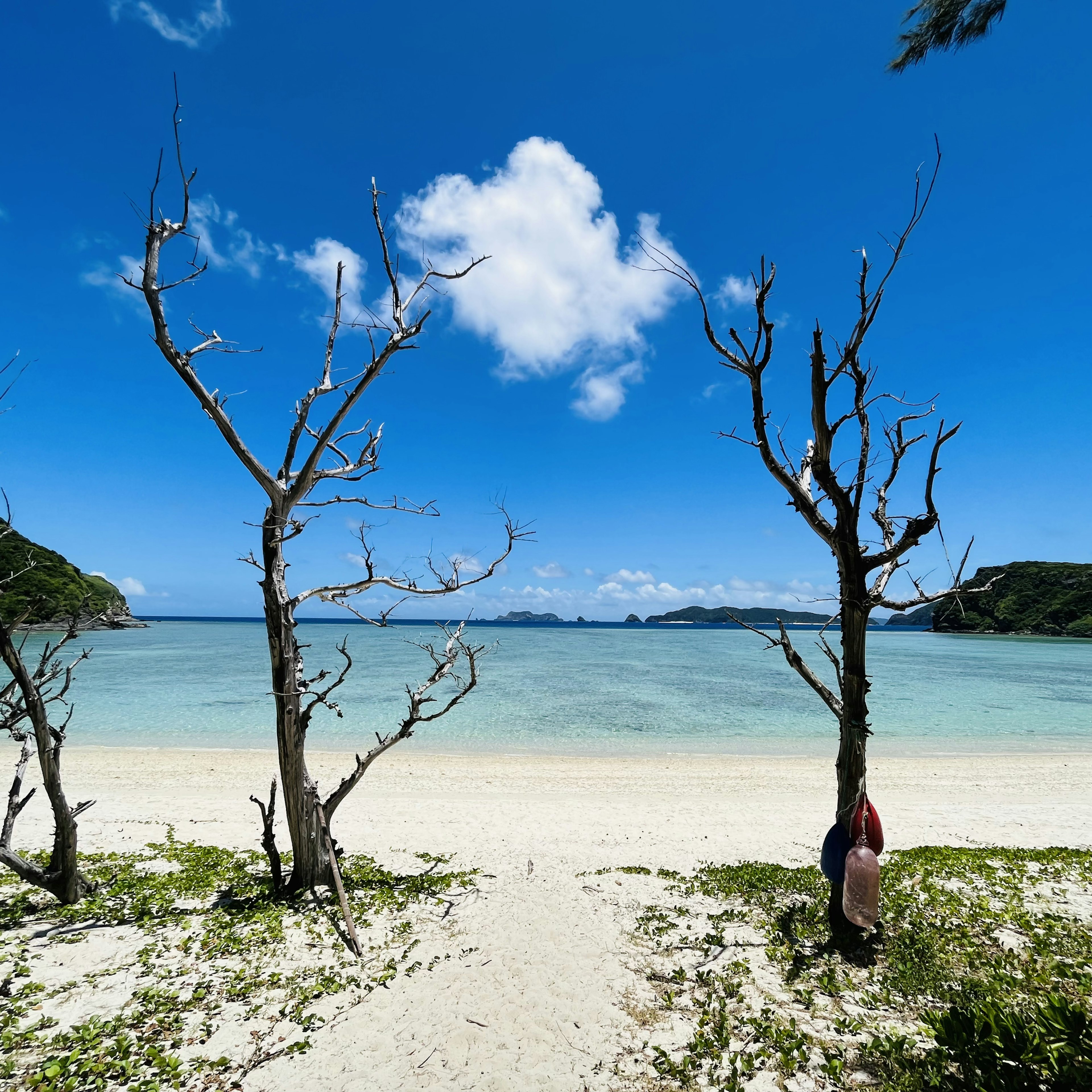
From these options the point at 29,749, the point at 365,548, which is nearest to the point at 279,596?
the point at 365,548

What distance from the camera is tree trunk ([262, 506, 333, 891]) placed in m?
6.00

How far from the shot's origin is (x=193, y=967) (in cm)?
505

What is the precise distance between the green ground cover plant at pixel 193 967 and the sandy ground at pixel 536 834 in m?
0.37

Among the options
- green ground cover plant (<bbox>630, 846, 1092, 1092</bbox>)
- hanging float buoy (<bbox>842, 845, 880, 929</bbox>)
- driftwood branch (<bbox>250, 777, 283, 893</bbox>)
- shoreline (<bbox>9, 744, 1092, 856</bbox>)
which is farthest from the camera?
shoreline (<bbox>9, 744, 1092, 856</bbox>)

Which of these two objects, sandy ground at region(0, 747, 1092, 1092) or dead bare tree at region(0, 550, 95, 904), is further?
dead bare tree at region(0, 550, 95, 904)

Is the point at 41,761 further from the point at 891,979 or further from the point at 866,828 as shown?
the point at 891,979

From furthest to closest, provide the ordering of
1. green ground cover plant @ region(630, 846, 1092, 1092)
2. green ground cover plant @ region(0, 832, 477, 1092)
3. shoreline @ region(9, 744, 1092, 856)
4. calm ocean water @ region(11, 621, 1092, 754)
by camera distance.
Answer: calm ocean water @ region(11, 621, 1092, 754) → shoreline @ region(9, 744, 1092, 856) → green ground cover plant @ region(0, 832, 477, 1092) → green ground cover plant @ region(630, 846, 1092, 1092)

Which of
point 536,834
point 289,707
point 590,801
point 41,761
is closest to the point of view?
point 41,761

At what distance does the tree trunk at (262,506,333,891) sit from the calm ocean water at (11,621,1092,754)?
1545mm

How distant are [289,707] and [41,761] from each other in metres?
2.10

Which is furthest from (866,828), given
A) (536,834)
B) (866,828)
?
(536,834)

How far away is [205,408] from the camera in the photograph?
571 cm

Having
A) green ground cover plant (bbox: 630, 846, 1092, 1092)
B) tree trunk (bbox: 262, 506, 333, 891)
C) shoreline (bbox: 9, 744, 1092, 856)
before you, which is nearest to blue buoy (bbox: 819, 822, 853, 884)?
green ground cover plant (bbox: 630, 846, 1092, 1092)

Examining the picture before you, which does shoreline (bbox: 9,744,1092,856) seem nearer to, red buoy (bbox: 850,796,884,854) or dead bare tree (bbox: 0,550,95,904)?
A: dead bare tree (bbox: 0,550,95,904)
